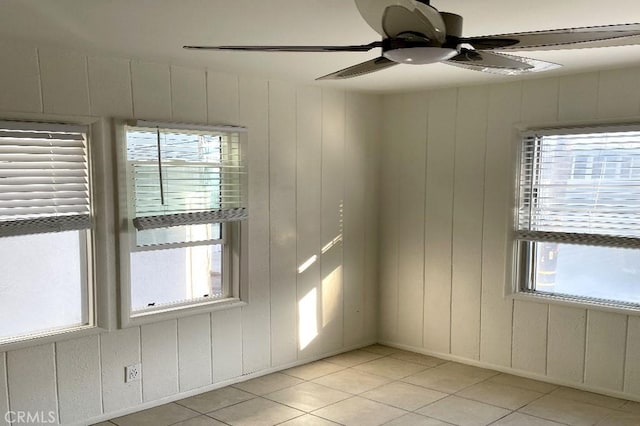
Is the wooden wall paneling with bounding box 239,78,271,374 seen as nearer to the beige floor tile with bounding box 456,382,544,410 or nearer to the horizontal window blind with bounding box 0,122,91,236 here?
the horizontal window blind with bounding box 0,122,91,236

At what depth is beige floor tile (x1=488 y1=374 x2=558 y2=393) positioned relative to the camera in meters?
4.20

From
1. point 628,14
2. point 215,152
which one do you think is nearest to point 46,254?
point 215,152

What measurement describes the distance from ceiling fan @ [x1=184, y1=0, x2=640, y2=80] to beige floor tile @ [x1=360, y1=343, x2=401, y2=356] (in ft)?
10.9

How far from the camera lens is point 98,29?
113 inches

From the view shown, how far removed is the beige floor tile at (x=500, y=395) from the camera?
3.92 meters

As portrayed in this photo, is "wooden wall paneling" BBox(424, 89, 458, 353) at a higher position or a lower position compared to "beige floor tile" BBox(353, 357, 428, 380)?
A: higher

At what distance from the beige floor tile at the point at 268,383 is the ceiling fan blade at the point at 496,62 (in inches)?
108

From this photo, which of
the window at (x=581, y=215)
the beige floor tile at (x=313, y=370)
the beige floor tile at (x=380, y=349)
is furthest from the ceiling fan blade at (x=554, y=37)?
the beige floor tile at (x=380, y=349)

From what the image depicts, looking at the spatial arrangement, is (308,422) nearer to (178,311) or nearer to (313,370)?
(313,370)

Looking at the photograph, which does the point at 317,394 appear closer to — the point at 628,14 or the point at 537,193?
the point at 537,193

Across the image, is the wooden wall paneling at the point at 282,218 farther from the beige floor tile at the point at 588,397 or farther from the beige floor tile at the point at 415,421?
the beige floor tile at the point at 588,397

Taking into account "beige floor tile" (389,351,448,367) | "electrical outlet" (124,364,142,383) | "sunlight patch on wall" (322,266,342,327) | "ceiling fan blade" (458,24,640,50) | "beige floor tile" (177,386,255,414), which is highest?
"ceiling fan blade" (458,24,640,50)

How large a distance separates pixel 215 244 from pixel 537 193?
2.40 metres

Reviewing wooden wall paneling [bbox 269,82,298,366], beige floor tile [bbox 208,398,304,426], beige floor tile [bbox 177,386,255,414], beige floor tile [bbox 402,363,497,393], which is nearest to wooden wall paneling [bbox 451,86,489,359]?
beige floor tile [bbox 402,363,497,393]
